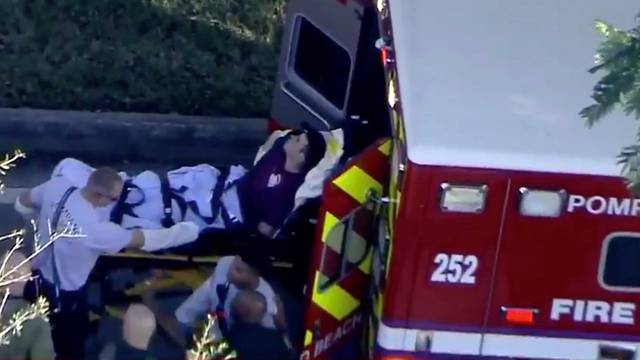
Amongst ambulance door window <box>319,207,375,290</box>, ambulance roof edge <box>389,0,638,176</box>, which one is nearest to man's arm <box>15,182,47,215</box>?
ambulance door window <box>319,207,375,290</box>

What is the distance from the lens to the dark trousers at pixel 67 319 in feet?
26.9

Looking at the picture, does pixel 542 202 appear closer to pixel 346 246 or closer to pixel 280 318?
pixel 346 246

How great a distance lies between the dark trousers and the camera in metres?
8.20

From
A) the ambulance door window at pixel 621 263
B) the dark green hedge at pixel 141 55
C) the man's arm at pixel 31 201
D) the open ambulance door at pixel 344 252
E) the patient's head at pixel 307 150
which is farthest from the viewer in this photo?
the dark green hedge at pixel 141 55

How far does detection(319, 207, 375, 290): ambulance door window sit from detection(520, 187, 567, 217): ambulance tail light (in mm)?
907

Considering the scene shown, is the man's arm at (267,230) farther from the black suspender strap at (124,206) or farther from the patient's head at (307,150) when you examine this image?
the black suspender strap at (124,206)

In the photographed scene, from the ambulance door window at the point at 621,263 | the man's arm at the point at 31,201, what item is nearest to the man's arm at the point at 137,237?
the man's arm at the point at 31,201

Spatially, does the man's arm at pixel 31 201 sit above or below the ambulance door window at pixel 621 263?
below

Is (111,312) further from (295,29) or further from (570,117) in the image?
(570,117)

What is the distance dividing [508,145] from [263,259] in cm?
226

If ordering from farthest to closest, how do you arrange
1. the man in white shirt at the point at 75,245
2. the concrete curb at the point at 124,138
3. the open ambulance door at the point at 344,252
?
1. the concrete curb at the point at 124,138
2. the man in white shirt at the point at 75,245
3. the open ambulance door at the point at 344,252

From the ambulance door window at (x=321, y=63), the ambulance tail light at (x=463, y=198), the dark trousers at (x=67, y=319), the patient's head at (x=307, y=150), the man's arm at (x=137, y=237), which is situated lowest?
the dark trousers at (x=67, y=319)

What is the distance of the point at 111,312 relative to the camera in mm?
8625

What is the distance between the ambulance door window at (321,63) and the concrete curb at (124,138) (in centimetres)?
216
